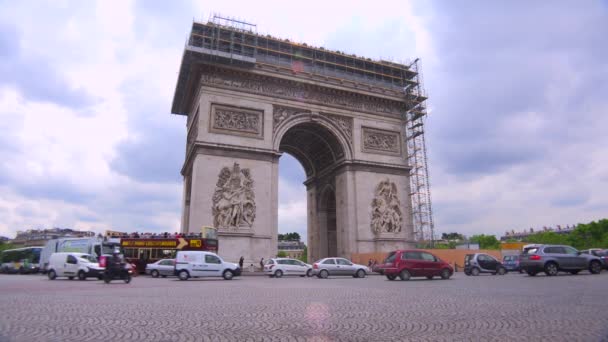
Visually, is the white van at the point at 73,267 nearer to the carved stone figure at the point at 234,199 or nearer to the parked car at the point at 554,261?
the carved stone figure at the point at 234,199

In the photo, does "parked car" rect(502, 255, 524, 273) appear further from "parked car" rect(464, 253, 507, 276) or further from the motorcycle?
the motorcycle

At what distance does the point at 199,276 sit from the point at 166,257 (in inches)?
301

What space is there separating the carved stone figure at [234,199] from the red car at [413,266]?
38.3 feet

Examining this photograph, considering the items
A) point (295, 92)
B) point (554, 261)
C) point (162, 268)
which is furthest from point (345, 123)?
point (554, 261)

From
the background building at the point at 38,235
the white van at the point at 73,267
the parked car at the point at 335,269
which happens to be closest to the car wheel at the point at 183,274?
the white van at the point at 73,267

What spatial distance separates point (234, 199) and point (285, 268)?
20.4ft

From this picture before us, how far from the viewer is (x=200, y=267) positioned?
19922 millimetres

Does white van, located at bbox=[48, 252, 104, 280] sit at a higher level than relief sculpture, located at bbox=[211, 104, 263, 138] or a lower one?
lower

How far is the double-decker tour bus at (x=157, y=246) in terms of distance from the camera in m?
25.0

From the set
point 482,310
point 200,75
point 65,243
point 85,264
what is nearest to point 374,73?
point 200,75

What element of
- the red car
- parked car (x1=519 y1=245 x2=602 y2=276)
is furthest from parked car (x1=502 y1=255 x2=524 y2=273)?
the red car

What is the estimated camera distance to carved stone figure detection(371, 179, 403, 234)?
30.9 meters

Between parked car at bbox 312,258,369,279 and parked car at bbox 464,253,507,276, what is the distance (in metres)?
6.21

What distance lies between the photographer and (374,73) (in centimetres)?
3522
